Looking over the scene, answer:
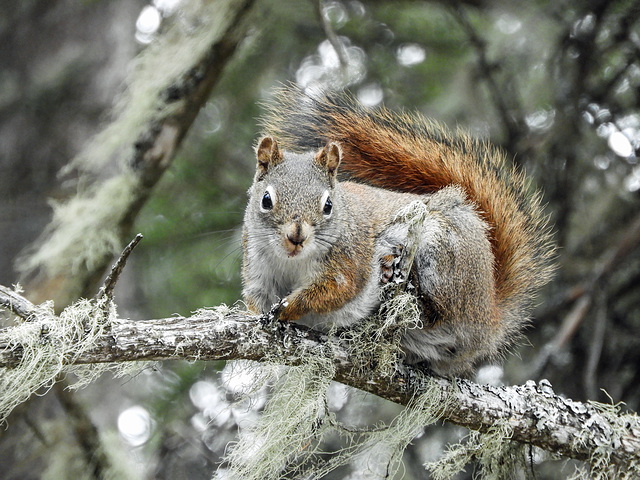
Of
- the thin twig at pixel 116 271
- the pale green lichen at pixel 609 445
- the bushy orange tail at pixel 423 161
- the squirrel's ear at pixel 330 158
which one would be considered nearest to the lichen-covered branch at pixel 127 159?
the bushy orange tail at pixel 423 161

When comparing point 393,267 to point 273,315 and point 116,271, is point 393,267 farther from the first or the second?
point 116,271

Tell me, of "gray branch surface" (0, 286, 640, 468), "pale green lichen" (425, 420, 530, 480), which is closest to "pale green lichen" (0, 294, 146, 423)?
"gray branch surface" (0, 286, 640, 468)

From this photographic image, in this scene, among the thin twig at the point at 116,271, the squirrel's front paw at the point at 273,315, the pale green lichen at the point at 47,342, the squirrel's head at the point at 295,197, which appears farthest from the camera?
the squirrel's head at the point at 295,197

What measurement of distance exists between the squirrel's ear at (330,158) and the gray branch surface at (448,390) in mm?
657

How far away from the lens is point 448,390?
97.2 inches

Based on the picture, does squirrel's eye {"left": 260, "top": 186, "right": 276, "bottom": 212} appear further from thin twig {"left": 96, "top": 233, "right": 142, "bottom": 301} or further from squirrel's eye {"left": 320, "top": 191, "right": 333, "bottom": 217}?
thin twig {"left": 96, "top": 233, "right": 142, "bottom": 301}

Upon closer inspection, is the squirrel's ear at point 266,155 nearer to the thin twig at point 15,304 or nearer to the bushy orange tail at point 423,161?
the bushy orange tail at point 423,161

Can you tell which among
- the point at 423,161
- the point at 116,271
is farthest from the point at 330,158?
the point at 116,271

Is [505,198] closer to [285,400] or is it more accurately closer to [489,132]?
[285,400]

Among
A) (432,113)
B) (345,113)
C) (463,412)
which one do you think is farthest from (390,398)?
(432,113)

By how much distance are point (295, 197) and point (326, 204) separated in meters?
0.12

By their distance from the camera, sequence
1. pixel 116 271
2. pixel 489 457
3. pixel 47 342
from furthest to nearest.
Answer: pixel 489 457, pixel 47 342, pixel 116 271

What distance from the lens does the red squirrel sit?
2.46 meters

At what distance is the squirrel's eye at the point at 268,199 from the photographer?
2434 millimetres
